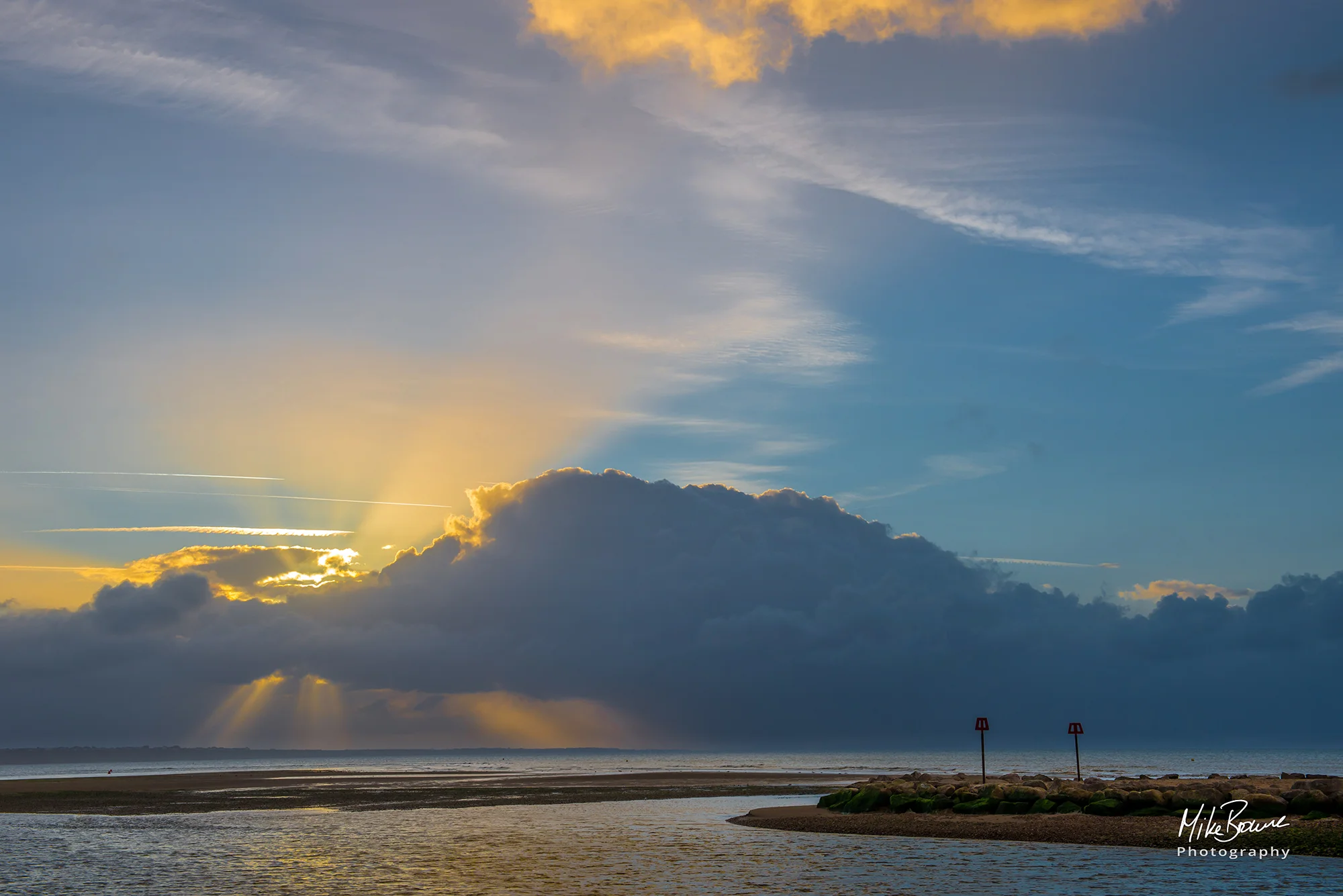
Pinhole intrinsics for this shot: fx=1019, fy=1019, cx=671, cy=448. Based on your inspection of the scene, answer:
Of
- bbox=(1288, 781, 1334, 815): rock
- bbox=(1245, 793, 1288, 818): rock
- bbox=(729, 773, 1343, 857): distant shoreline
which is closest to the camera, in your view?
bbox=(729, 773, 1343, 857): distant shoreline

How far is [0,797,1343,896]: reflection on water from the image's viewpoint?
30.6m

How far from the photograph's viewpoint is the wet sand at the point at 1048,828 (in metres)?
37.7

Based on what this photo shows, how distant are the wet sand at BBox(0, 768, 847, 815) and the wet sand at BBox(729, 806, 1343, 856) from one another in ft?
85.8

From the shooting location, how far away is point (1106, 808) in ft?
153

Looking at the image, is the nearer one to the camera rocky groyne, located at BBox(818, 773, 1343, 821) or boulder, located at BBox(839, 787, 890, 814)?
rocky groyne, located at BBox(818, 773, 1343, 821)

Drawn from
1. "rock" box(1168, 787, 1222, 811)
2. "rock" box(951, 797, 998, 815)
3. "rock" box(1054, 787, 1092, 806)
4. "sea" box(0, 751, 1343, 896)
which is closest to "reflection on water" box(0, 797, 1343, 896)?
"sea" box(0, 751, 1343, 896)

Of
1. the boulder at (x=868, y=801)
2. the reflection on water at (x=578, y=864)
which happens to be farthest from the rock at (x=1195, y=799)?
the boulder at (x=868, y=801)

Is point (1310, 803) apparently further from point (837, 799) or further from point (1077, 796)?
point (837, 799)

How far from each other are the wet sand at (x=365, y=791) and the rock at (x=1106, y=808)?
35.4 m

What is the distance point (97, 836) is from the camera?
48.7m

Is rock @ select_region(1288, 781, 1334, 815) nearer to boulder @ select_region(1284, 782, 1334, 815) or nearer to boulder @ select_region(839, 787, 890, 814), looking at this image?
boulder @ select_region(1284, 782, 1334, 815)

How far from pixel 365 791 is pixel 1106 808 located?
64.2 meters

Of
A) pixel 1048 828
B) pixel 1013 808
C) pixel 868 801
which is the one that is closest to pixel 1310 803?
pixel 1048 828

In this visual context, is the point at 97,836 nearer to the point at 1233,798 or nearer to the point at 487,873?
the point at 487,873
